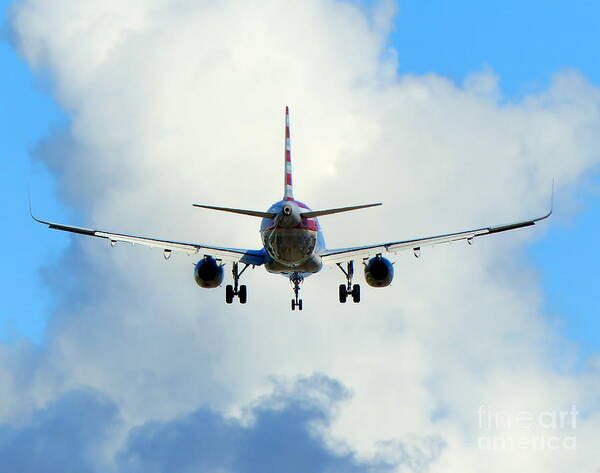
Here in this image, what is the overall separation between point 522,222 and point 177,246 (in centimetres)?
2206

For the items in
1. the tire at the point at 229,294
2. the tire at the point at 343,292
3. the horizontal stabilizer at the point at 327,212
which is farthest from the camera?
the tire at the point at 229,294

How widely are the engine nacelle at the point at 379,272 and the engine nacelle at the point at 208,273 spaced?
9.42 meters

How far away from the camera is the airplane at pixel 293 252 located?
275 feet

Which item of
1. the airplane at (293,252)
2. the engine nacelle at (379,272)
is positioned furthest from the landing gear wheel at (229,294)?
the engine nacelle at (379,272)

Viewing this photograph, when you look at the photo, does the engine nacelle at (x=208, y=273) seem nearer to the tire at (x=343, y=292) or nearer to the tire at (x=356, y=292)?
the tire at (x=343, y=292)

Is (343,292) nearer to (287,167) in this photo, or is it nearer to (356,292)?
(356,292)

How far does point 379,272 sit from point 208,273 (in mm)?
10773

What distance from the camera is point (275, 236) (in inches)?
3280

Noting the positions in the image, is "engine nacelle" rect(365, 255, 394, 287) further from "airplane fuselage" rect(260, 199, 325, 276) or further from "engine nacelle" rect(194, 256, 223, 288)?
"engine nacelle" rect(194, 256, 223, 288)

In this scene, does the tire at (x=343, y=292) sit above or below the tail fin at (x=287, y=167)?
below

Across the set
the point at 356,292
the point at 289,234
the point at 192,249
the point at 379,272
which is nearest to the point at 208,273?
the point at 192,249

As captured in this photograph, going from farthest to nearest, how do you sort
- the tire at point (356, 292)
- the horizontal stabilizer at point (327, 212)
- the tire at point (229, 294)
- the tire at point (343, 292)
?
A: the tire at point (229, 294) → the tire at point (343, 292) → the tire at point (356, 292) → the horizontal stabilizer at point (327, 212)

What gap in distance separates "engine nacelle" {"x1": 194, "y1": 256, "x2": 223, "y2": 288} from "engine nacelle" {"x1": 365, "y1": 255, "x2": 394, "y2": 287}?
9.42 metres

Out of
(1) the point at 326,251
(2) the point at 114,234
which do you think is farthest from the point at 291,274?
(2) the point at 114,234
